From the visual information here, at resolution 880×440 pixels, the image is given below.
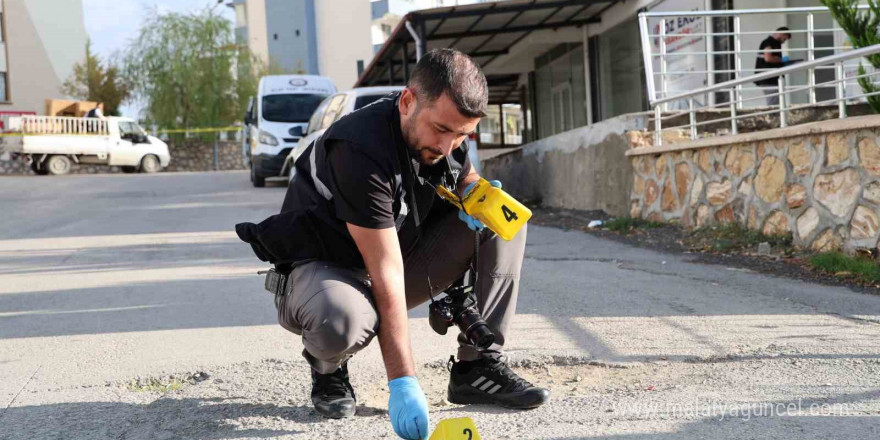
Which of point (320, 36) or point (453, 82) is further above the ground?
point (320, 36)

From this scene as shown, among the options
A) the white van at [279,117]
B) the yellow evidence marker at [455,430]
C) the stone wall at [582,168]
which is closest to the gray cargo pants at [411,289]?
the yellow evidence marker at [455,430]

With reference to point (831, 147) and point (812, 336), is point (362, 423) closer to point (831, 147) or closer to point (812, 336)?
point (812, 336)

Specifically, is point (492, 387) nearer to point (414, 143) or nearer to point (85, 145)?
point (414, 143)

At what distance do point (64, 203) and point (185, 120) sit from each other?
79.7ft

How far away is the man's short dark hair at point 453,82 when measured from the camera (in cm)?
258

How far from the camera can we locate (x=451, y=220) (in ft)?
10.3

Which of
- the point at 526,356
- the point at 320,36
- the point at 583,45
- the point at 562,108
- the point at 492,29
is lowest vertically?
the point at 526,356

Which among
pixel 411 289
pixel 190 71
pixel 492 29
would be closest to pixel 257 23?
pixel 190 71

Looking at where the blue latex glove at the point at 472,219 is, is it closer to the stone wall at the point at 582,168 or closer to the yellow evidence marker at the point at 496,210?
the yellow evidence marker at the point at 496,210

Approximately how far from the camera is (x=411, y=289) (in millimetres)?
3189

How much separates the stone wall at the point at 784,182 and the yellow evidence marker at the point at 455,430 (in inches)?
180

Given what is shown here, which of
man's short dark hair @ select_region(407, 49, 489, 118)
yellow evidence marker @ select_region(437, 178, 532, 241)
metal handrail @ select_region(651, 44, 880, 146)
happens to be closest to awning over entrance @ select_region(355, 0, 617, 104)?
metal handrail @ select_region(651, 44, 880, 146)

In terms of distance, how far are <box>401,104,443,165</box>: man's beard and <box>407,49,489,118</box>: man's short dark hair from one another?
0.29 ft

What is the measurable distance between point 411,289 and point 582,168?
27.3 feet
